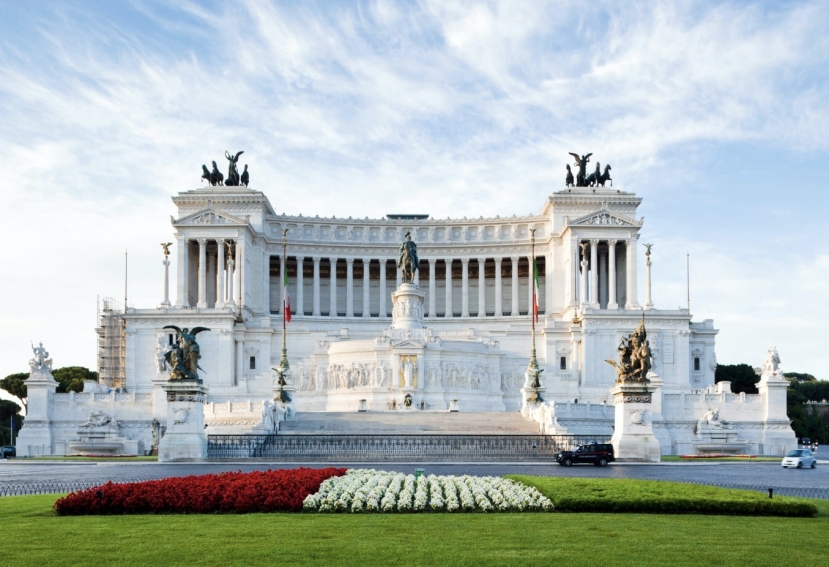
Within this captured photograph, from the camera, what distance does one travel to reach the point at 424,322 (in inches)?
4109

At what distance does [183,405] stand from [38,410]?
29941 millimetres

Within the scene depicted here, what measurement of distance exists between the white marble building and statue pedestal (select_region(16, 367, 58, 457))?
0.80 m

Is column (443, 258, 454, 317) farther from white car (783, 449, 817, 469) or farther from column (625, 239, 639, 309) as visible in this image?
white car (783, 449, 817, 469)

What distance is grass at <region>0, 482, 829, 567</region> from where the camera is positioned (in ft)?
52.0

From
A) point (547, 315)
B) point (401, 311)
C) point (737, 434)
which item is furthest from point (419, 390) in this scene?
point (547, 315)

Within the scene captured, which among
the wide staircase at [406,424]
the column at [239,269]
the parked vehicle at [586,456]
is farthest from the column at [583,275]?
the parked vehicle at [586,456]

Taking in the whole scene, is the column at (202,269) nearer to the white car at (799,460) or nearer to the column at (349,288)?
the column at (349,288)

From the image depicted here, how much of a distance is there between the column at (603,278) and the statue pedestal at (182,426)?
7445 centimetres

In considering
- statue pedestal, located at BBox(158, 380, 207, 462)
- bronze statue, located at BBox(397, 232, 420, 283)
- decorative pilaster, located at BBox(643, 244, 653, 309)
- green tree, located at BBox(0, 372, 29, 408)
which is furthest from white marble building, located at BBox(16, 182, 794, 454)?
green tree, located at BBox(0, 372, 29, 408)

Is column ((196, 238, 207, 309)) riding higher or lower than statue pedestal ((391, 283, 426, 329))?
higher

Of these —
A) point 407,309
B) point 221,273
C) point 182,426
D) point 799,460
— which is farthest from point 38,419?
point 799,460

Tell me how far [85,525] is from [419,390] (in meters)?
63.2

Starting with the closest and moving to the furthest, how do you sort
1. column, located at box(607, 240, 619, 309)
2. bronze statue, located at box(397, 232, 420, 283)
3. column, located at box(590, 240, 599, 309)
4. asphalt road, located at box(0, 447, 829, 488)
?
asphalt road, located at box(0, 447, 829, 488) → bronze statue, located at box(397, 232, 420, 283) → column, located at box(590, 240, 599, 309) → column, located at box(607, 240, 619, 309)

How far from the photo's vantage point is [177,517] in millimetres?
21234
